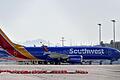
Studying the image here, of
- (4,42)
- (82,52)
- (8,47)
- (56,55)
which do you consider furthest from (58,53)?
(4,42)

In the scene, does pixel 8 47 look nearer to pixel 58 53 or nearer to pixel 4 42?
pixel 4 42

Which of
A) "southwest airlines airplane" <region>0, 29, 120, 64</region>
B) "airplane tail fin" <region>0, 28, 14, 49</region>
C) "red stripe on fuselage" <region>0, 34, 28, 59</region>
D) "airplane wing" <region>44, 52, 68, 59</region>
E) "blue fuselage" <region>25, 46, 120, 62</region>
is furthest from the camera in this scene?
"blue fuselage" <region>25, 46, 120, 62</region>

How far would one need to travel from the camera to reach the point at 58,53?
108 m

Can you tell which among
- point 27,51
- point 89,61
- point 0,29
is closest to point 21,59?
point 27,51

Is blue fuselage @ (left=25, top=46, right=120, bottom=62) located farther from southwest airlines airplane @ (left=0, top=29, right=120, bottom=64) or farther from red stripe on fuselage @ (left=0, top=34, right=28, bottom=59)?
red stripe on fuselage @ (left=0, top=34, right=28, bottom=59)

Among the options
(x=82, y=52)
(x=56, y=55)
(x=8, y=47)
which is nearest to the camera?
(x=8, y=47)

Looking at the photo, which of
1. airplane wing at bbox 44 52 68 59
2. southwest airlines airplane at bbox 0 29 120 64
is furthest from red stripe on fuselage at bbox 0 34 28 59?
airplane wing at bbox 44 52 68 59

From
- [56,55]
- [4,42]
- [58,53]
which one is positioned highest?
[4,42]

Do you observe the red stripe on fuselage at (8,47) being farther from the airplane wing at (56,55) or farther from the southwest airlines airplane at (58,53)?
the airplane wing at (56,55)

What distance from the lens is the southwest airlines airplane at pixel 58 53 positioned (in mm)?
106438

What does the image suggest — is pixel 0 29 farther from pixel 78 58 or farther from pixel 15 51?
pixel 78 58

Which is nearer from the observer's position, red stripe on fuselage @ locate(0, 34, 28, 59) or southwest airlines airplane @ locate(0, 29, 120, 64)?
red stripe on fuselage @ locate(0, 34, 28, 59)

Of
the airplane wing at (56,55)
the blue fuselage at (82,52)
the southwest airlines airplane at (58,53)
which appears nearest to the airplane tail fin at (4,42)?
the southwest airlines airplane at (58,53)

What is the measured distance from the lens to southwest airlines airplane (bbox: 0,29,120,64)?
106m
